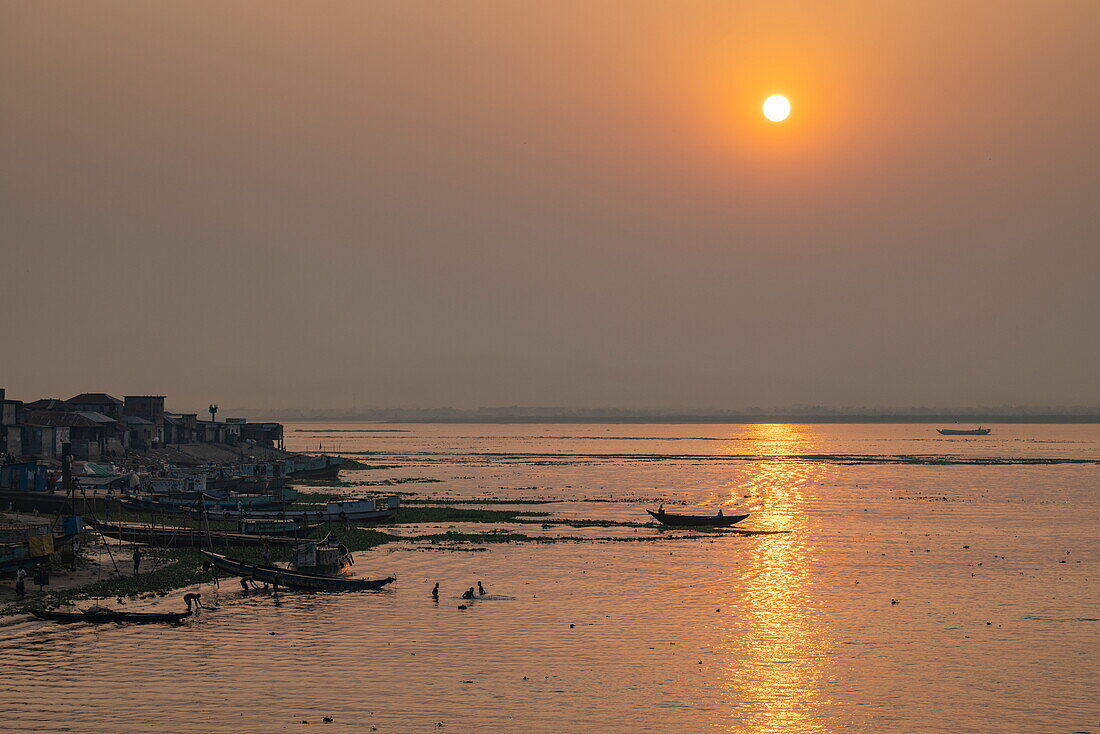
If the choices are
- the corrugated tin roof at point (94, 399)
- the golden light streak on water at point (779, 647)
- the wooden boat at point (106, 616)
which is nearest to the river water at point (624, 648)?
the golden light streak on water at point (779, 647)

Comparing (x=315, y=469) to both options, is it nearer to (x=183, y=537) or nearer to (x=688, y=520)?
(x=688, y=520)

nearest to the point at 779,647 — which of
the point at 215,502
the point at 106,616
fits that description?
the point at 106,616

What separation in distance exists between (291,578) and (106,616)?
10683 mm

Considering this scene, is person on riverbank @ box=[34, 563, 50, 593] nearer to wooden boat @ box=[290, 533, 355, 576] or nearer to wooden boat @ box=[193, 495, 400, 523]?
wooden boat @ box=[290, 533, 355, 576]

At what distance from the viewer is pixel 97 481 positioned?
340ft

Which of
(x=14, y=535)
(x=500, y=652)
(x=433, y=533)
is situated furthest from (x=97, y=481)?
(x=500, y=652)

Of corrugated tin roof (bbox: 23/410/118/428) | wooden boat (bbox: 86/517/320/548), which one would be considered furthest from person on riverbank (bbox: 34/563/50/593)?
corrugated tin roof (bbox: 23/410/118/428)

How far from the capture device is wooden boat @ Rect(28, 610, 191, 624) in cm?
4494

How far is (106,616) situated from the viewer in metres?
45.2

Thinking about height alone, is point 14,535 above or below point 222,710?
above

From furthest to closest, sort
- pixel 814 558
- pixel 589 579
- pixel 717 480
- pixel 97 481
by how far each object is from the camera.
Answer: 1. pixel 717 480
2. pixel 97 481
3. pixel 814 558
4. pixel 589 579

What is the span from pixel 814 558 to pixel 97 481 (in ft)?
228

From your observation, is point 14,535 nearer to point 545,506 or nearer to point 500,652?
point 500,652

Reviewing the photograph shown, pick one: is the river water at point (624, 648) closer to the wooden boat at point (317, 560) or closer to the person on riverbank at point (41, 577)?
the wooden boat at point (317, 560)
